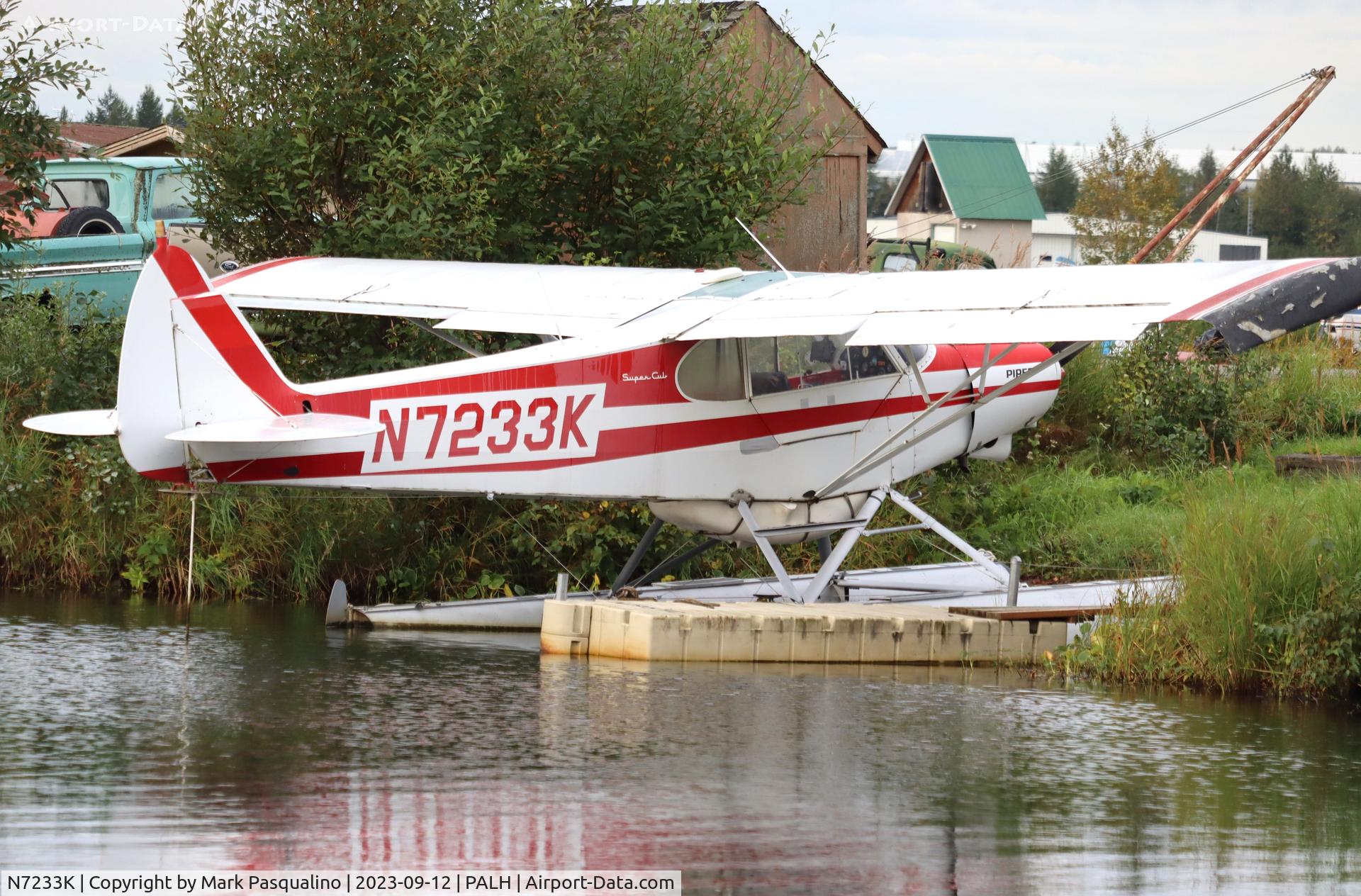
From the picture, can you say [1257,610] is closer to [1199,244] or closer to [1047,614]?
[1047,614]

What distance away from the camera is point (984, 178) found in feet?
180

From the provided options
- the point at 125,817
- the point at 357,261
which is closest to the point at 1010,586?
the point at 357,261

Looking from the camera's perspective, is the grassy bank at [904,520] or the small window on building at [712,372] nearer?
the grassy bank at [904,520]

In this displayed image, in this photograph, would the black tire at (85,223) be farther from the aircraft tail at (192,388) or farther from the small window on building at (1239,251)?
the small window on building at (1239,251)

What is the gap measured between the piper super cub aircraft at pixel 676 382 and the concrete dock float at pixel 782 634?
0.67 metres

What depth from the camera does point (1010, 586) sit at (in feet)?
33.1

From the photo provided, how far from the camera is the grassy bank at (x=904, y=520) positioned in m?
9.03

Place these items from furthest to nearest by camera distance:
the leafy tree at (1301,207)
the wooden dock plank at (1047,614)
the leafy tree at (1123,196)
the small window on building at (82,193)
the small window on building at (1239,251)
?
the leafy tree at (1301,207)
the small window on building at (1239,251)
the leafy tree at (1123,196)
the small window on building at (82,193)
the wooden dock plank at (1047,614)

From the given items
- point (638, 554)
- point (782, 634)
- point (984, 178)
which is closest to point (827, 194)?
point (638, 554)

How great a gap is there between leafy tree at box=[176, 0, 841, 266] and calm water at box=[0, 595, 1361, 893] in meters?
4.74

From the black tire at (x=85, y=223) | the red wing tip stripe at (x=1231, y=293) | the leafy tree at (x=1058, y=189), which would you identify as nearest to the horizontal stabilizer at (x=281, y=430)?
the red wing tip stripe at (x=1231, y=293)

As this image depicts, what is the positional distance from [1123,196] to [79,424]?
37143 mm

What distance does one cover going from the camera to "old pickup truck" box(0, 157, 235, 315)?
48.6ft

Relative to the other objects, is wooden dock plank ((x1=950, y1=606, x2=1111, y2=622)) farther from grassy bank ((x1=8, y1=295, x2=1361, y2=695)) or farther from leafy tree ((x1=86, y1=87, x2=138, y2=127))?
leafy tree ((x1=86, y1=87, x2=138, y2=127))
